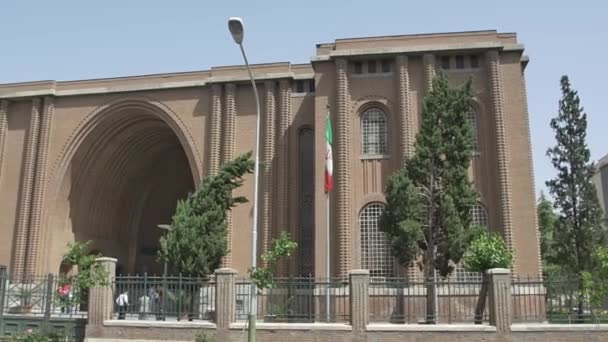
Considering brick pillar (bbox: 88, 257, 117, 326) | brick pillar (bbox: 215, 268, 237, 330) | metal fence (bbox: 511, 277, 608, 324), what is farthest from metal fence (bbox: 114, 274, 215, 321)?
metal fence (bbox: 511, 277, 608, 324)

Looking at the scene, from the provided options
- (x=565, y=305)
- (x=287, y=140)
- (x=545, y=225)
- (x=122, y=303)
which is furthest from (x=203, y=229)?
(x=545, y=225)

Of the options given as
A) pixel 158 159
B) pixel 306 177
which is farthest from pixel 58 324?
pixel 158 159

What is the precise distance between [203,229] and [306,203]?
8.94 meters

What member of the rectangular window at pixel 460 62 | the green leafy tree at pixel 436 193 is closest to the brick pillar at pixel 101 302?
the green leafy tree at pixel 436 193

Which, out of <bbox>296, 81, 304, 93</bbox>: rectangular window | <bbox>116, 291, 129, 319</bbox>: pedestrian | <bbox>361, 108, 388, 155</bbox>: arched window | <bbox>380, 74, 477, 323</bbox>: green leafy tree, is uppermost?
<bbox>296, 81, 304, 93</bbox>: rectangular window

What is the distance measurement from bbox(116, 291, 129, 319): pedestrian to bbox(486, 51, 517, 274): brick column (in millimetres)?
14834

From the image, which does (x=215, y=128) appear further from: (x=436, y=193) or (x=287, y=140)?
(x=436, y=193)

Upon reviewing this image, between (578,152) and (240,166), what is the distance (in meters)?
20.4

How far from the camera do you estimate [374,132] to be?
2703 cm

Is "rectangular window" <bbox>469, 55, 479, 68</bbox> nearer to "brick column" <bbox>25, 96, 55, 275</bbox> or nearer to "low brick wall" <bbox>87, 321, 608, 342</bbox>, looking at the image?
"low brick wall" <bbox>87, 321, 608, 342</bbox>

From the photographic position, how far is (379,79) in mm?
27125

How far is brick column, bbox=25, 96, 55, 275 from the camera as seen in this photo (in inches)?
1200

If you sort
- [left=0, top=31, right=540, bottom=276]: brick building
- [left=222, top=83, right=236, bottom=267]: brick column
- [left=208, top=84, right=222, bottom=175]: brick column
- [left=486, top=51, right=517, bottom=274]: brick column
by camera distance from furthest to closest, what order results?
[left=208, top=84, right=222, bottom=175]: brick column
[left=222, top=83, right=236, bottom=267]: brick column
[left=0, top=31, right=540, bottom=276]: brick building
[left=486, top=51, right=517, bottom=274]: brick column

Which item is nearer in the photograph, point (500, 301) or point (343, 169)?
point (500, 301)
